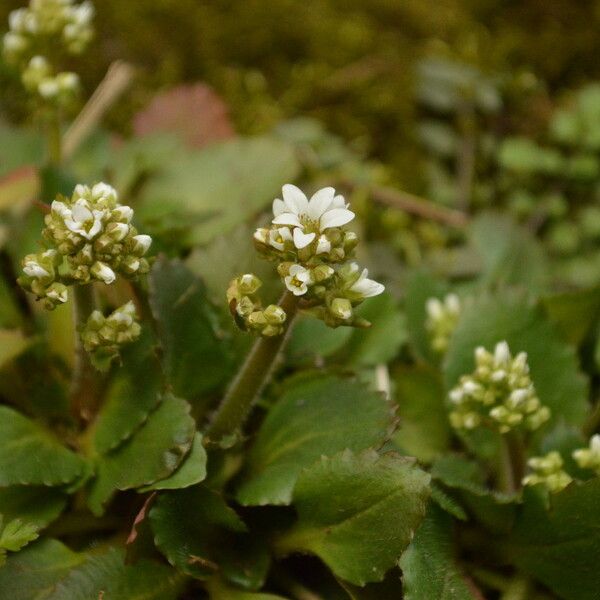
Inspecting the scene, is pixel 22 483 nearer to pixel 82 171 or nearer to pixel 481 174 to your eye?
pixel 82 171

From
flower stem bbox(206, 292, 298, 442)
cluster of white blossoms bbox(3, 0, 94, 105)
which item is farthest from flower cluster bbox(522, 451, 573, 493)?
cluster of white blossoms bbox(3, 0, 94, 105)

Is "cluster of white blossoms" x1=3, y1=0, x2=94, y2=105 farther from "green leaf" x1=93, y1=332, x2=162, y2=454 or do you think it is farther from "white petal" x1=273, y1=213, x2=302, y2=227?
"white petal" x1=273, y1=213, x2=302, y2=227

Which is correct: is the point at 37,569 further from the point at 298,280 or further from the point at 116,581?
the point at 298,280

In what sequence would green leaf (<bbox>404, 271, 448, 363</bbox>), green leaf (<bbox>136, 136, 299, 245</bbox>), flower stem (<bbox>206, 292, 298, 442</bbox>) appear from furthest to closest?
green leaf (<bbox>136, 136, 299, 245</bbox>) → green leaf (<bbox>404, 271, 448, 363</bbox>) → flower stem (<bbox>206, 292, 298, 442</bbox>)

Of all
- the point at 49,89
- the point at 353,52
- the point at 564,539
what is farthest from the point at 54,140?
the point at 564,539

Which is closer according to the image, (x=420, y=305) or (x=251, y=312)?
(x=251, y=312)

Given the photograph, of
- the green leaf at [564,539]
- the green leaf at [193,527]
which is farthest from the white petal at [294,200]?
the green leaf at [564,539]
